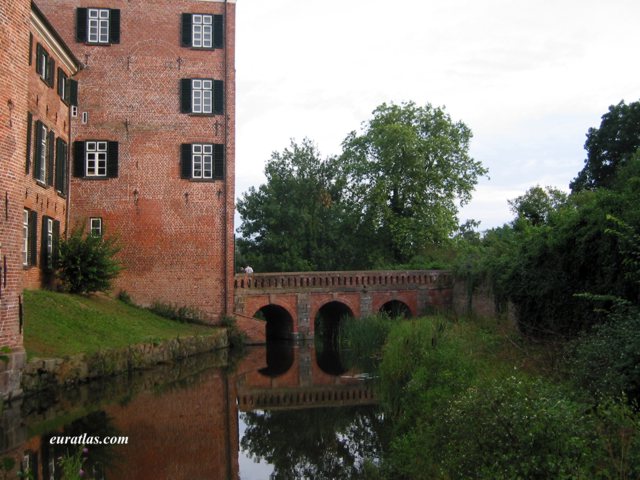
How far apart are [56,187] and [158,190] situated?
4.71m

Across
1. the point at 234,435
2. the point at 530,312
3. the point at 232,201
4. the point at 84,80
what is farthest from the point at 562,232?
the point at 84,80

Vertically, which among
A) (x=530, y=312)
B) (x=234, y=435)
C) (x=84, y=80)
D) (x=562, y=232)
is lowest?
(x=234, y=435)

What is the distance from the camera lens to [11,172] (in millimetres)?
12609

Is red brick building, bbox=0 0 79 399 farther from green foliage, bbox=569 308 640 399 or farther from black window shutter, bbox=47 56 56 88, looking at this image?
green foliage, bbox=569 308 640 399

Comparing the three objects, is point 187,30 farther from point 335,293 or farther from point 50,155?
point 335,293

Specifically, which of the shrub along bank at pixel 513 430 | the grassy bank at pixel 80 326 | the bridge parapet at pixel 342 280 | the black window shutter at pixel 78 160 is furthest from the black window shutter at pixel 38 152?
the shrub along bank at pixel 513 430

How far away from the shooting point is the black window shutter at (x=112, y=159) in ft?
88.3

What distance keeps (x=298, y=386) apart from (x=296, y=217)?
83.2 feet

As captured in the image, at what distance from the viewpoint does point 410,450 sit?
25.7 ft

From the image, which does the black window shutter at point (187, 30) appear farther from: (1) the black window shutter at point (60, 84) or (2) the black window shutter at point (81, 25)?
(1) the black window shutter at point (60, 84)

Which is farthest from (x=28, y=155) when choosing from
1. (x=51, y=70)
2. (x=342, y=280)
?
(x=342, y=280)

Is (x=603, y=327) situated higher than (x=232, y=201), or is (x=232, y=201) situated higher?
(x=232, y=201)

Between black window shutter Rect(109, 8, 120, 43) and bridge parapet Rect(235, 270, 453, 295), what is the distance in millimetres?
10921

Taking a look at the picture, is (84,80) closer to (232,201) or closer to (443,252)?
(232,201)
